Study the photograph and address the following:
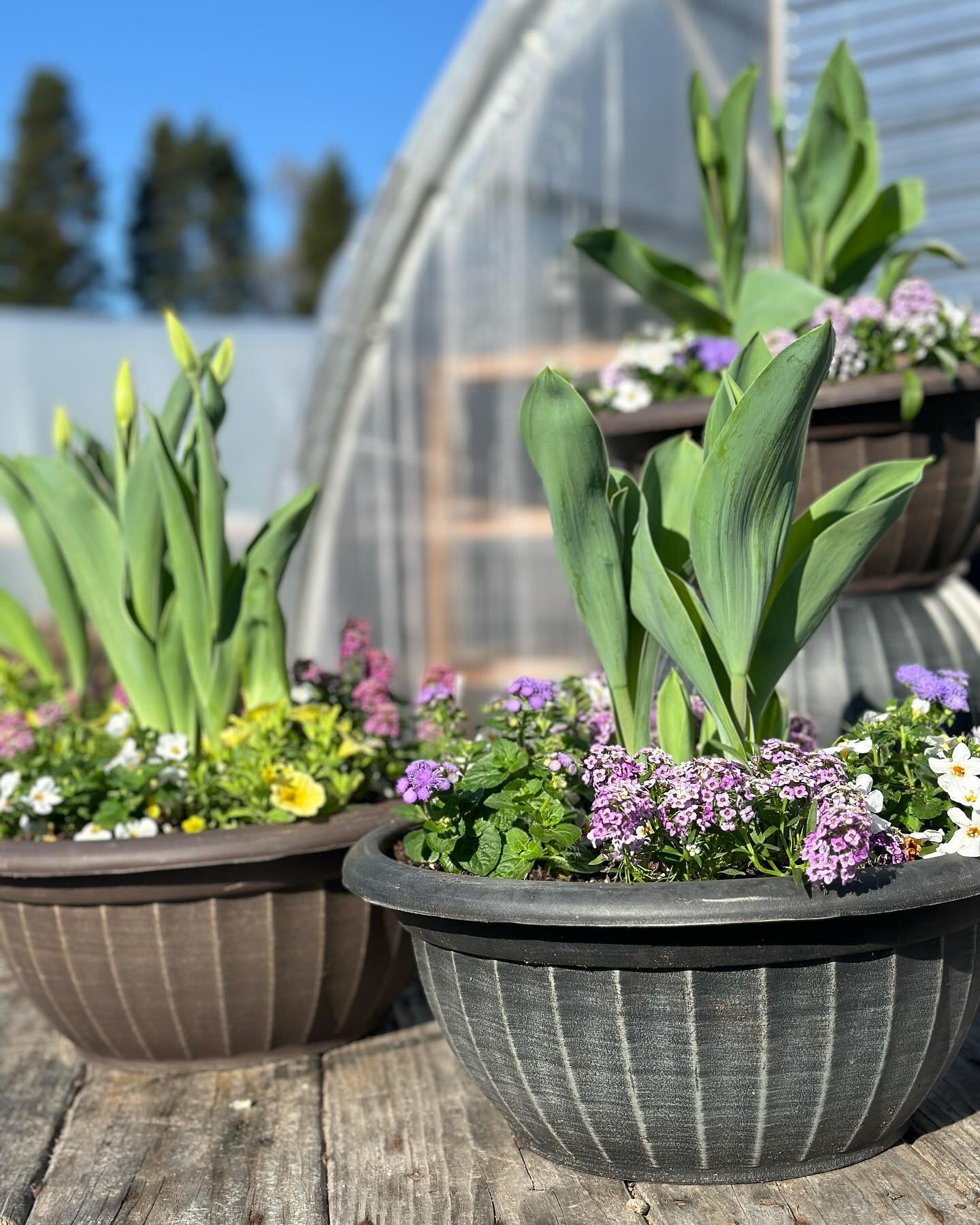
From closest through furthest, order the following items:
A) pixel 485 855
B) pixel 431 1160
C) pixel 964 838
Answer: pixel 964 838 < pixel 485 855 < pixel 431 1160

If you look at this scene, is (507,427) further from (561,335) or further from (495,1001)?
(495,1001)

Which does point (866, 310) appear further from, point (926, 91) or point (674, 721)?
point (926, 91)

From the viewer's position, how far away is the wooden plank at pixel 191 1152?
1.48 metres

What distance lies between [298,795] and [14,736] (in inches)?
22.5

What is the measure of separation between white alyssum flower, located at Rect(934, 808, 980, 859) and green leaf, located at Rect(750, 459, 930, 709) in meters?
0.27

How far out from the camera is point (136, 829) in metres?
1.85

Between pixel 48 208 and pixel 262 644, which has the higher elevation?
pixel 48 208

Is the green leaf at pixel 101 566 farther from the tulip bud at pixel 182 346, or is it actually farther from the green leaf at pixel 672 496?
the green leaf at pixel 672 496

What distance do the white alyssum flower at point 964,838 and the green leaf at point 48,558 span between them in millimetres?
1478

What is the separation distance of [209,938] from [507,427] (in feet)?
9.58

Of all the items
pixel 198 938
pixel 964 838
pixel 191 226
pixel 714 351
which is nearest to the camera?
pixel 964 838

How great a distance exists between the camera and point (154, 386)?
10.8 m

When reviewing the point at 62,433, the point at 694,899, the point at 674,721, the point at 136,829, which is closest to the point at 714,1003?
the point at 694,899

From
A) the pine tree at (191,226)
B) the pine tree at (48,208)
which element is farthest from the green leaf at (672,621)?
the pine tree at (191,226)
